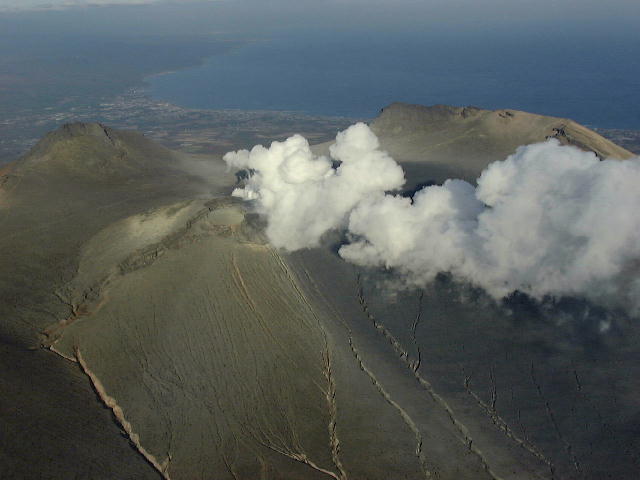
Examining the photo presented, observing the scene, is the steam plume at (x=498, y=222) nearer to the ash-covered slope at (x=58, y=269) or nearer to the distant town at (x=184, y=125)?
the ash-covered slope at (x=58, y=269)

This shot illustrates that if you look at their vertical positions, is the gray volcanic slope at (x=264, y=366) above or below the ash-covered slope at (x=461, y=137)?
below

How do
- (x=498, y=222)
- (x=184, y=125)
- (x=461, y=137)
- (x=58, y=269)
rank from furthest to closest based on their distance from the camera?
(x=184, y=125)
(x=461, y=137)
(x=58, y=269)
(x=498, y=222)

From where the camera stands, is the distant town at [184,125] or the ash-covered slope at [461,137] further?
the distant town at [184,125]

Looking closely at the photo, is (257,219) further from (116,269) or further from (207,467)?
(207,467)

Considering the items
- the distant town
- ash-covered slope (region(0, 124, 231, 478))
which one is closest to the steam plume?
ash-covered slope (region(0, 124, 231, 478))

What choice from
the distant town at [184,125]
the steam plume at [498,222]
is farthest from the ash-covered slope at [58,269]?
the distant town at [184,125]

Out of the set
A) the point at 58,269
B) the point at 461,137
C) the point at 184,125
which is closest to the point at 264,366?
the point at 58,269

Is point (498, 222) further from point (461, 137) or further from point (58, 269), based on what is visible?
point (58, 269)
